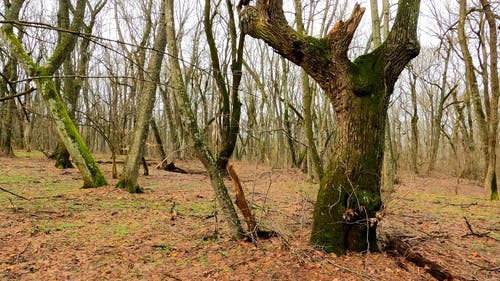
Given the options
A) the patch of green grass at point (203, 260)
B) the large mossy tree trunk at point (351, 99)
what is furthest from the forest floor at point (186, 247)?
the large mossy tree trunk at point (351, 99)

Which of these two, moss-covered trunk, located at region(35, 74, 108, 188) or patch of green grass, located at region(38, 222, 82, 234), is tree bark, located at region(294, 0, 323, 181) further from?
patch of green grass, located at region(38, 222, 82, 234)

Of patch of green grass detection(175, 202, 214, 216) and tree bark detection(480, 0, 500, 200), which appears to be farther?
tree bark detection(480, 0, 500, 200)

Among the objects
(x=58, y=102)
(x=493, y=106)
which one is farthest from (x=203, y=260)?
(x=493, y=106)

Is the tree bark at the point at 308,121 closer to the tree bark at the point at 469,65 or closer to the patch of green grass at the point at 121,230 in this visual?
the patch of green grass at the point at 121,230

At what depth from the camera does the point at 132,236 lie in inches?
170

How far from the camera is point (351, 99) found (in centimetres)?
371

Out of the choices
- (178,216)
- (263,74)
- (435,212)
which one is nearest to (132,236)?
(178,216)

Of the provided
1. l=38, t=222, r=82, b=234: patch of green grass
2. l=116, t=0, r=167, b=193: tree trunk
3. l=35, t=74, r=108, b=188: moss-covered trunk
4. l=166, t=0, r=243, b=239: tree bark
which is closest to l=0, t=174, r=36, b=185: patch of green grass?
l=35, t=74, r=108, b=188: moss-covered trunk

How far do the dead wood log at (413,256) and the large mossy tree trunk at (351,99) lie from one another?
22 centimetres

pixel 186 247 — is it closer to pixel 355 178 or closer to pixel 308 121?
pixel 355 178

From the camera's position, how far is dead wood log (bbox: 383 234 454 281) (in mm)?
3389

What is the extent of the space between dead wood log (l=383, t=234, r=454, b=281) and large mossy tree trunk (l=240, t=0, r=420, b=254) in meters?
0.22

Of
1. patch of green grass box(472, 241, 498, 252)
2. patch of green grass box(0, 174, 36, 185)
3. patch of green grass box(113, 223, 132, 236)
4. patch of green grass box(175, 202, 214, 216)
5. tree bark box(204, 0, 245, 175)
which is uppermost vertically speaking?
tree bark box(204, 0, 245, 175)

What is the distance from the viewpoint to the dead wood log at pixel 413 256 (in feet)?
11.1
